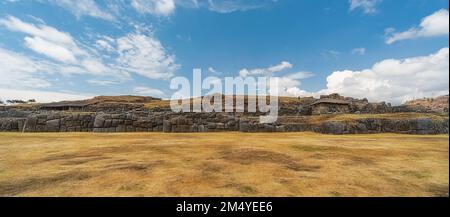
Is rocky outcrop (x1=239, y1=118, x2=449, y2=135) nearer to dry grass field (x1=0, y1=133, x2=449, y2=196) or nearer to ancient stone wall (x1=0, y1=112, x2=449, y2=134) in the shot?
ancient stone wall (x1=0, y1=112, x2=449, y2=134)

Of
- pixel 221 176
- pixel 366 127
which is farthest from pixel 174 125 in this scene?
pixel 366 127

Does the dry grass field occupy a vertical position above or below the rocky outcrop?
below

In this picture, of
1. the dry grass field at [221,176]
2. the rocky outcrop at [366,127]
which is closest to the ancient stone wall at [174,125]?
the rocky outcrop at [366,127]

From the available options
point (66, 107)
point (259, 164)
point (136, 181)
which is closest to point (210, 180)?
point (136, 181)

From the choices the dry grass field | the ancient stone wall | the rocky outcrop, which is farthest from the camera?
the rocky outcrop

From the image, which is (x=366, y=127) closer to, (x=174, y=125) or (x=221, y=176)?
(x=174, y=125)

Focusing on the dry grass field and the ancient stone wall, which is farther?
the ancient stone wall

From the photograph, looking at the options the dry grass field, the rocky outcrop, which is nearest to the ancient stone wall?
the rocky outcrop

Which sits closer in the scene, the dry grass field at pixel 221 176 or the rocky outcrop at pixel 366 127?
the dry grass field at pixel 221 176

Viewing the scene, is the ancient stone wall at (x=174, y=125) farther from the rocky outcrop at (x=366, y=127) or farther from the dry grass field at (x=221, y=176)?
the dry grass field at (x=221, y=176)

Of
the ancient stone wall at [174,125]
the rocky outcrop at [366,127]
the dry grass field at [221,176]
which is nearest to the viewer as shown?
the dry grass field at [221,176]

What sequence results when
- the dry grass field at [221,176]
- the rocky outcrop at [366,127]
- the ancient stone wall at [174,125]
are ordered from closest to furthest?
1. the dry grass field at [221,176]
2. the ancient stone wall at [174,125]
3. the rocky outcrop at [366,127]

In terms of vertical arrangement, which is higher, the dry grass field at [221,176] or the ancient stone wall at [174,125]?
the ancient stone wall at [174,125]
